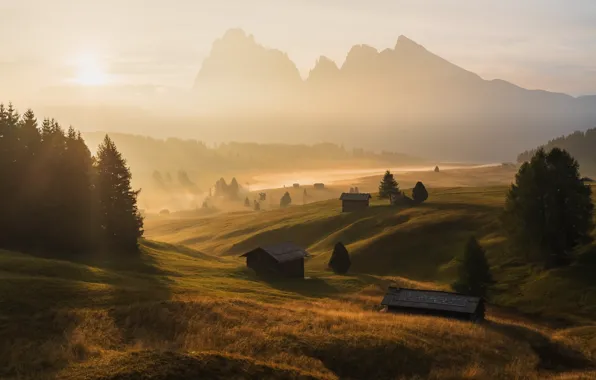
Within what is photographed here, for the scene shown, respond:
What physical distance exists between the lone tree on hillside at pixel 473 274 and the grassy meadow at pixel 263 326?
3.08 meters

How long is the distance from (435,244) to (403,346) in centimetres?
6565

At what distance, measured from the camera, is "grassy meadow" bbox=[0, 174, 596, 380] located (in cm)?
2291

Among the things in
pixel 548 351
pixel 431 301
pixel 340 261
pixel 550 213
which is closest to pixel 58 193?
pixel 340 261

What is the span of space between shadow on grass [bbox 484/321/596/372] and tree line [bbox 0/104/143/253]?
50294mm

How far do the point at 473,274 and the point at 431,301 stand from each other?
53.6 ft

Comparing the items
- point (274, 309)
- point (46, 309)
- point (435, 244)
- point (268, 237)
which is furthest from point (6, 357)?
point (268, 237)

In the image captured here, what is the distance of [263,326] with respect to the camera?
32.7m

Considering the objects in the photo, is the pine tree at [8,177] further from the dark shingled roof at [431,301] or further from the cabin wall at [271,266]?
the dark shingled roof at [431,301]

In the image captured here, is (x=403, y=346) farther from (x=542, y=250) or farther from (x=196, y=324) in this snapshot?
(x=542, y=250)

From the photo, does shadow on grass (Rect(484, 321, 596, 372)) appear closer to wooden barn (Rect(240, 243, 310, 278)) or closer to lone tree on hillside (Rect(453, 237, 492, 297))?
lone tree on hillside (Rect(453, 237, 492, 297))

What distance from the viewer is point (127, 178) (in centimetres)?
7619

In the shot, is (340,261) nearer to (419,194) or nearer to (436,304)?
(436,304)

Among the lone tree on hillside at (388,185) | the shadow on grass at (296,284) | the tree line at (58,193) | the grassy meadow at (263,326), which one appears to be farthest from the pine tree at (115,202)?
the lone tree on hillside at (388,185)

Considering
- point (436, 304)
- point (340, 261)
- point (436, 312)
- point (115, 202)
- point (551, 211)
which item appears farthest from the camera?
point (340, 261)
